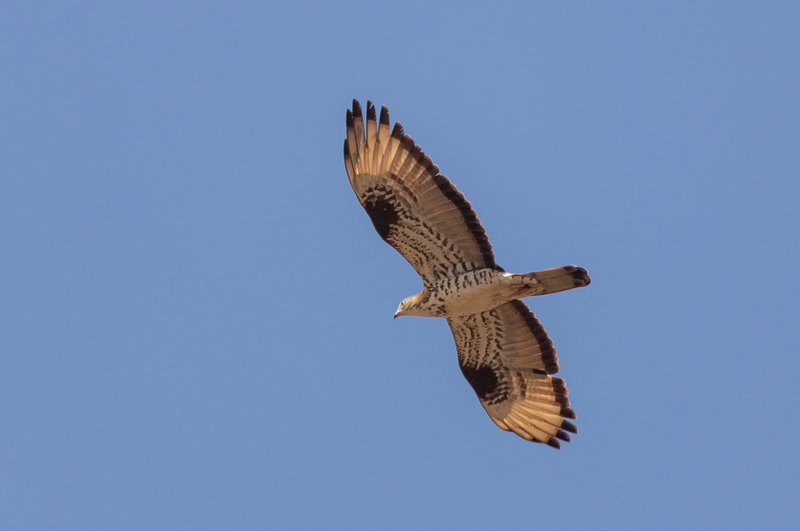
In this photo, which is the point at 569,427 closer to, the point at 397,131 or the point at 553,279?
the point at 553,279

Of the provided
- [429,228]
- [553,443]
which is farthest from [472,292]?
[553,443]

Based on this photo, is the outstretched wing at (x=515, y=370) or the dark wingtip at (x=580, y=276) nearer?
the dark wingtip at (x=580, y=276)

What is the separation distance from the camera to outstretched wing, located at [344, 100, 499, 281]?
15.0 m

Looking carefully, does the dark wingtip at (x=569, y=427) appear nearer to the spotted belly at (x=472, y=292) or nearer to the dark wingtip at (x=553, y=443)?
the dark wingtip at (x=553, y=443)

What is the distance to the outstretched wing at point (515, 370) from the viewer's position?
630 inches

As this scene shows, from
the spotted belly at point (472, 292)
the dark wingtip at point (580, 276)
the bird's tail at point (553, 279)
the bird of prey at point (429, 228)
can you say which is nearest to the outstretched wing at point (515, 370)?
the bird of prey at point (429, 228)

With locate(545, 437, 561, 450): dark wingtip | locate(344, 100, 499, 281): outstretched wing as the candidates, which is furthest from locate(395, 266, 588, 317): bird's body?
locate(545, 437, 561, 450): dark wingtip

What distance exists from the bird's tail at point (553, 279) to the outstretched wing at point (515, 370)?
1.12 meters

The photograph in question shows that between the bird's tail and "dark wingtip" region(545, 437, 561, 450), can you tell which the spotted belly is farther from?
"dark wingtip" region(545, 437, 561, 450)

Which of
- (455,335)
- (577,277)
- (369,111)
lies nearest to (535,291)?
(577,277)

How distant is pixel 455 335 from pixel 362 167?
262 cm

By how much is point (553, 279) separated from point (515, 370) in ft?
7.17

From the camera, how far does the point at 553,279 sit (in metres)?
14.6

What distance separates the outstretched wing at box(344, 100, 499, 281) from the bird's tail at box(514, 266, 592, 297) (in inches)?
24.4
